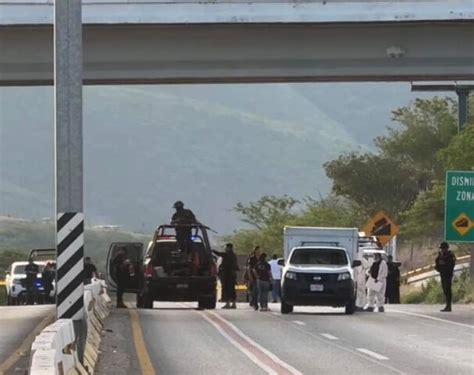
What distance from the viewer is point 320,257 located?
3284cm

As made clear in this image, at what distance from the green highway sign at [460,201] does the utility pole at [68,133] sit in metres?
22.0

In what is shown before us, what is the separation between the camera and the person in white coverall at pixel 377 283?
33.7 metres

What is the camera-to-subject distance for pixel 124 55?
30734mm

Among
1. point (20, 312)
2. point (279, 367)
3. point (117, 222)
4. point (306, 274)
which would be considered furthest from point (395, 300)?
point (117, 222)

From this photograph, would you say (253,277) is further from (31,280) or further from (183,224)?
(31,280)

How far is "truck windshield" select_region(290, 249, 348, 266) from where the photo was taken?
3272 centimetres

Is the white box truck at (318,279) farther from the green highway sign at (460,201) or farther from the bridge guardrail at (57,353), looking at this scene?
the bridge guardrail at (57,353)

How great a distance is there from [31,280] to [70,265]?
27.3 meters

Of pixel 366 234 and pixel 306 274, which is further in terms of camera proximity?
pixel 366 234

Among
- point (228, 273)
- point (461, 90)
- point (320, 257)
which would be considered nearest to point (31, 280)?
point (228, 273)

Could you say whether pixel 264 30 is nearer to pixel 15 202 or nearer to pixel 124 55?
pixel 124 55

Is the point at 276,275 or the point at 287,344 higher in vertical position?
the point at 287,344

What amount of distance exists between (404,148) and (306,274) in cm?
6117

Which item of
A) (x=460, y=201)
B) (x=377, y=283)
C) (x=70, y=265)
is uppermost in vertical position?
(x=70, y=265)
